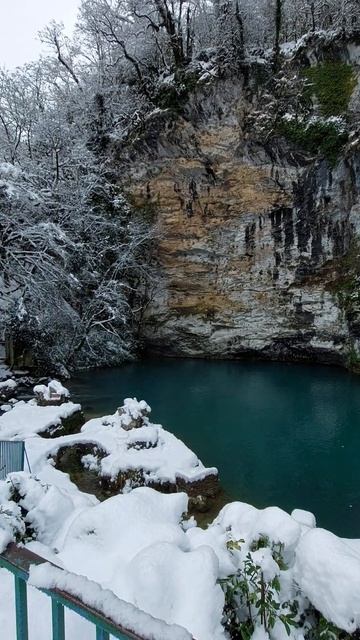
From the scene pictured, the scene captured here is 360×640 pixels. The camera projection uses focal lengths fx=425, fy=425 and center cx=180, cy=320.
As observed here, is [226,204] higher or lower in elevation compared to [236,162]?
lower

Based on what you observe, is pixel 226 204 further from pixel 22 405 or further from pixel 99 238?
pixel 22 405

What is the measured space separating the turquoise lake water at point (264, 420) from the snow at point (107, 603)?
637 cm

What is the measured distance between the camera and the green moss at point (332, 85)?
55.0 ft

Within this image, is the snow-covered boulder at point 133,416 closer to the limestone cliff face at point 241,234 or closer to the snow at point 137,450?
the snow at point 137,450

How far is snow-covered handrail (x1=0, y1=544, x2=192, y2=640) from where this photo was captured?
1.13m

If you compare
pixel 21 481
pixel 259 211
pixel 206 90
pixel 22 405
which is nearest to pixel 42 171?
pixel 206 90

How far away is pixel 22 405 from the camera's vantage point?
1005cm

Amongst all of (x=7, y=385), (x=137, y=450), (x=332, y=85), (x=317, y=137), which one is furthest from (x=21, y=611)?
(x=332, y=85)

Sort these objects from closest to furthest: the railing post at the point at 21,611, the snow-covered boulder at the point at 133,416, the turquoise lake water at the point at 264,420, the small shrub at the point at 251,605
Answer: the railing post at the point at 21,611, the small shrub at the point at 251,605, the turquoise lake water at the point at 264,420, the snow-covered boulder at the point at 133,416

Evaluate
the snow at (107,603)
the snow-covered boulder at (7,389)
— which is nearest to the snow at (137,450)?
the snow-covered boulder at (7,389)

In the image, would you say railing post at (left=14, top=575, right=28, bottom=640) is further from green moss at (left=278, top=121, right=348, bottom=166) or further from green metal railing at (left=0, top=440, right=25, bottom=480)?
green moss at (left=278, top=121, right=348, bottom=166)

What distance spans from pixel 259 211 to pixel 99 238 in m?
7.24

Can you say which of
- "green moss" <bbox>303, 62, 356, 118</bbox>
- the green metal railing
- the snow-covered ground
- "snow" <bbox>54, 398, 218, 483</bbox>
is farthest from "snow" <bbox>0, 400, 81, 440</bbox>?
"green moss" <bbox>303, 62, 356, 118</bbox>

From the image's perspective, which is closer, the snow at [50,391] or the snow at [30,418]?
the snow at [30,418]
